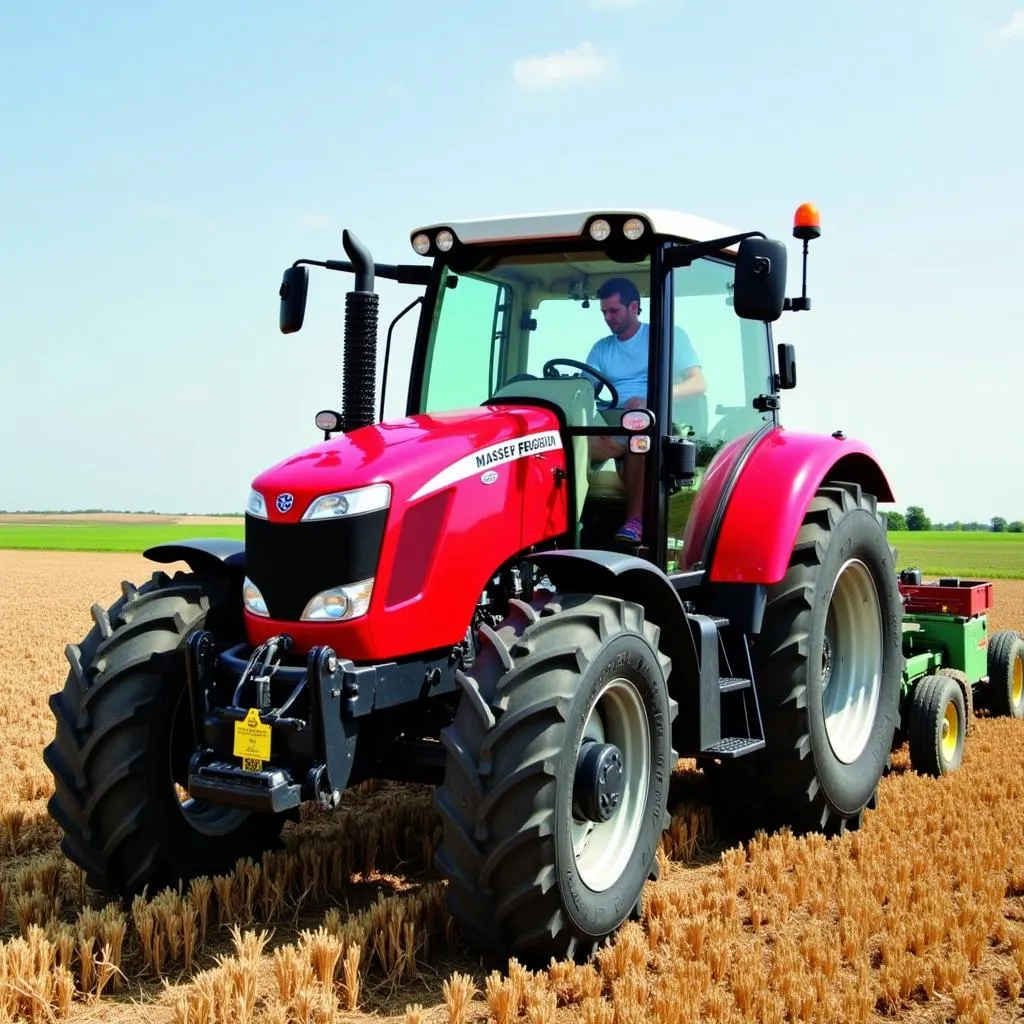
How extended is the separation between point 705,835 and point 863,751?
1.07 meters

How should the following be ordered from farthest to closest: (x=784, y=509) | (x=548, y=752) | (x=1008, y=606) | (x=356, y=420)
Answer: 1. (x=1008, y=606)
2. (x=784, y=509)
3. (x=356, y=420)
4. (x=548, y=752)

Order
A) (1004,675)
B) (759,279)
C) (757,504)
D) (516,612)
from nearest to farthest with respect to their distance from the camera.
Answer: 1. (516,612)
2. (759,279)
3. (757,504)
4. (1004,675)

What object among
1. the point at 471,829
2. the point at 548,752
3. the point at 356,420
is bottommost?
the point at 471,829

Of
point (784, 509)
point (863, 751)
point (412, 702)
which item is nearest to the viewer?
point (412, 702)

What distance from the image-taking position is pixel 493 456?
4.87 metres

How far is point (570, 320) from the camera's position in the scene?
565 cm

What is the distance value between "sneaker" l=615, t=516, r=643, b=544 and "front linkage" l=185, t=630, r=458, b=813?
126 cm

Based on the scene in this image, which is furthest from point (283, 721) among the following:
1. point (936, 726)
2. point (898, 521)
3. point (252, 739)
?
point (898, 521)

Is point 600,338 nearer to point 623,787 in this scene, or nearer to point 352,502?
point 352,502

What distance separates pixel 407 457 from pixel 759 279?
1.57 metres

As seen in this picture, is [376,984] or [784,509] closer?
[376,984]

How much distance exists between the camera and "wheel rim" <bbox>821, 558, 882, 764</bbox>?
6.55 m

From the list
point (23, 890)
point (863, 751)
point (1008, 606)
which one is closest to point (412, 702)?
point (23, 890)

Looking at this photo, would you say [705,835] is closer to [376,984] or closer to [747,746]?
[747,746]
